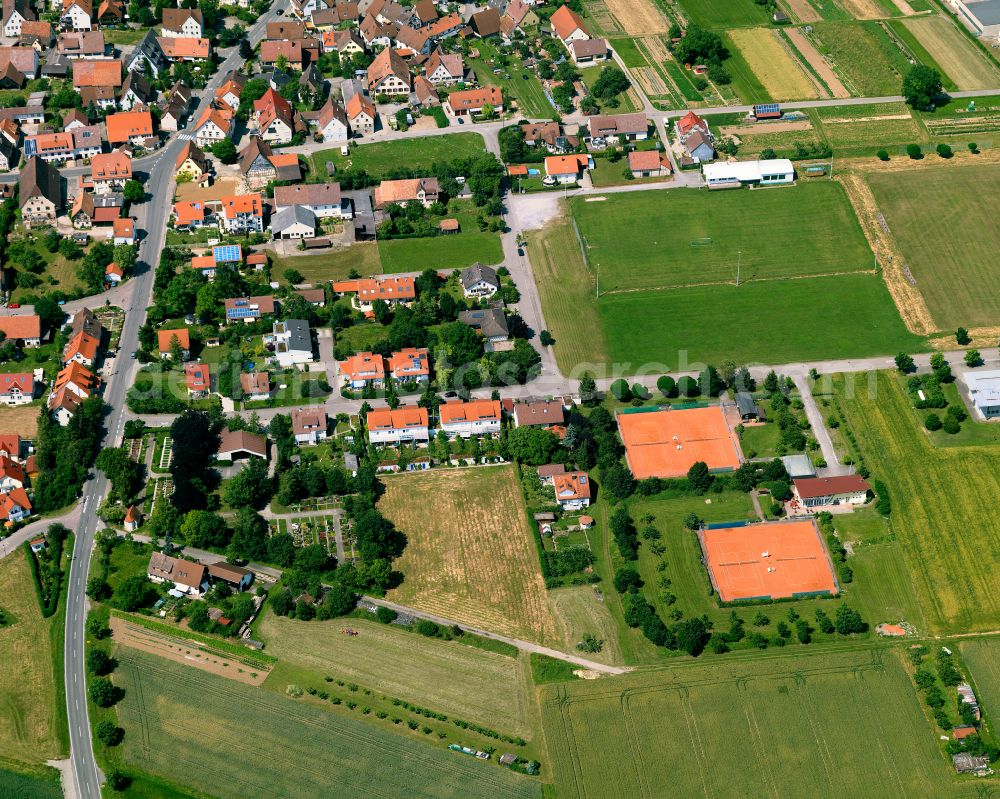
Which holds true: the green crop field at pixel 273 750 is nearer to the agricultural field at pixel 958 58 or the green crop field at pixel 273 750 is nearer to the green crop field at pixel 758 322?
the green crop field at pixel 758 322

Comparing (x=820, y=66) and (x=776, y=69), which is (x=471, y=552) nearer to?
(x=776, y=69)

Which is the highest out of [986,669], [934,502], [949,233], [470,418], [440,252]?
[440,252]

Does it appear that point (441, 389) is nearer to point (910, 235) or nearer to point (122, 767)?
point (122, 767)

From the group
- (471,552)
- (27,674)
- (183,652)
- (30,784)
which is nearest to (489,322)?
(471,552)

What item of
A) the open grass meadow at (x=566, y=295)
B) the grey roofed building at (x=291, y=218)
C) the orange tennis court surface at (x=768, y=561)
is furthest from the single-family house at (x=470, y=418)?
the grey roofed building at (x=291, y=218)

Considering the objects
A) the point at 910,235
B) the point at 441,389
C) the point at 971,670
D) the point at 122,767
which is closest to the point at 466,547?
the point at 441,389
